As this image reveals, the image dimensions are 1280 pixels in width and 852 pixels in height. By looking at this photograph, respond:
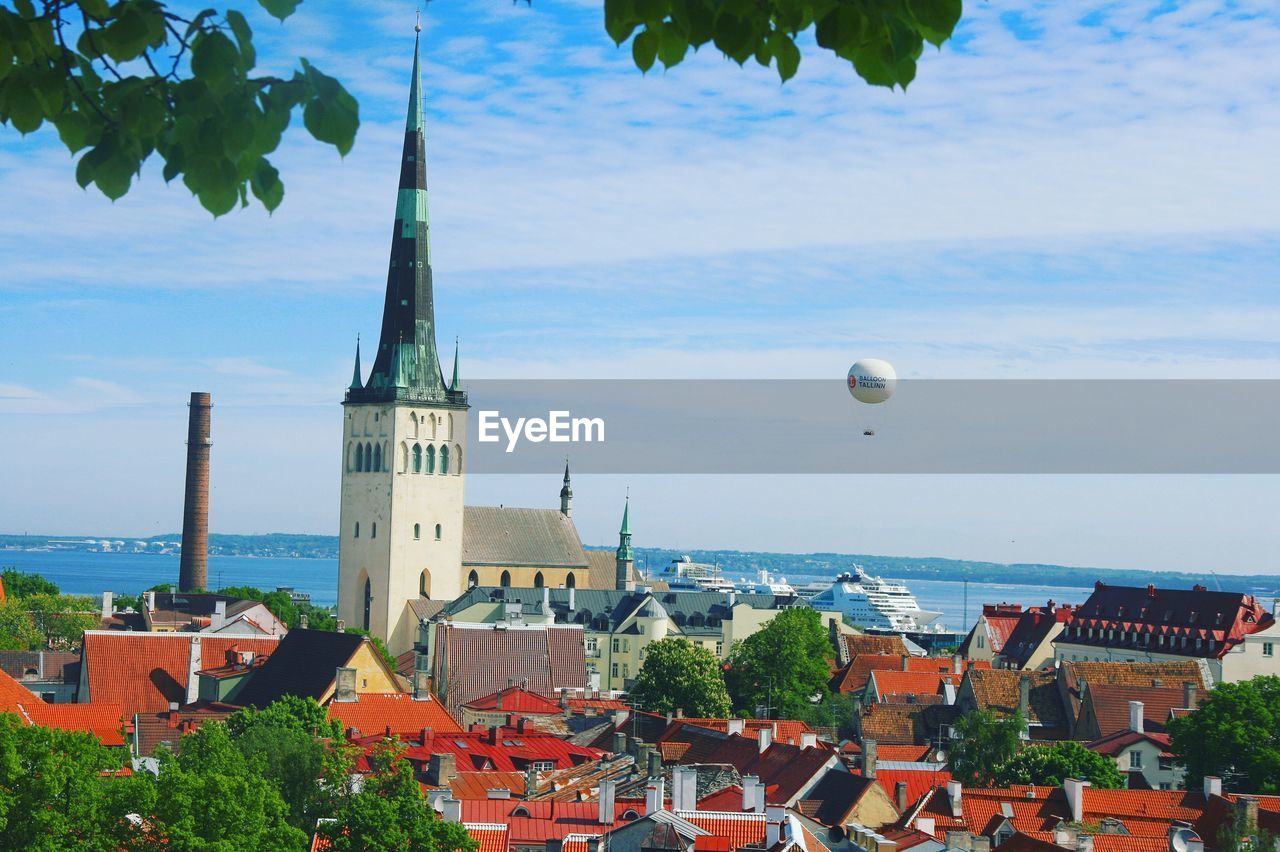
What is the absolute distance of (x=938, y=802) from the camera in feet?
123

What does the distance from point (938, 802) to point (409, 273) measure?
73896mm

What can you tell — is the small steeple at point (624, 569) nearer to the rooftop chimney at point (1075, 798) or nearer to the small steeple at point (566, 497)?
the small steeple at point (566, 497)

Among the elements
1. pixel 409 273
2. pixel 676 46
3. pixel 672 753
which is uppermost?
pixel 409 273

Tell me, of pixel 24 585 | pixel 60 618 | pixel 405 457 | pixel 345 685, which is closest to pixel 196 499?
pixel 24 585

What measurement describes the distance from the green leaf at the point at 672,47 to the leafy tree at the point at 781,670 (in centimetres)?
6925

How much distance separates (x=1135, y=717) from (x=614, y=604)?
5133 cm

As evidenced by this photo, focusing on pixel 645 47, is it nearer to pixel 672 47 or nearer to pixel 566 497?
pixel 672 47

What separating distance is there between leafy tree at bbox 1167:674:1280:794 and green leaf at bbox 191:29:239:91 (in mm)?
42960

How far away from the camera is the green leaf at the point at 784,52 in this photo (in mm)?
5824

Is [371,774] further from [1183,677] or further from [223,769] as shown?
[1183,677]

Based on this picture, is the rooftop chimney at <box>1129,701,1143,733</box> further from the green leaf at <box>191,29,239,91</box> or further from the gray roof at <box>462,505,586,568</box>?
the gray roof at <box>462,505,586,568</box>

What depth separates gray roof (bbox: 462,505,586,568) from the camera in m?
120

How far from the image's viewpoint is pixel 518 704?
2502 inches

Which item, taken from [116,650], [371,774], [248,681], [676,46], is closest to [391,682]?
[248,681]
